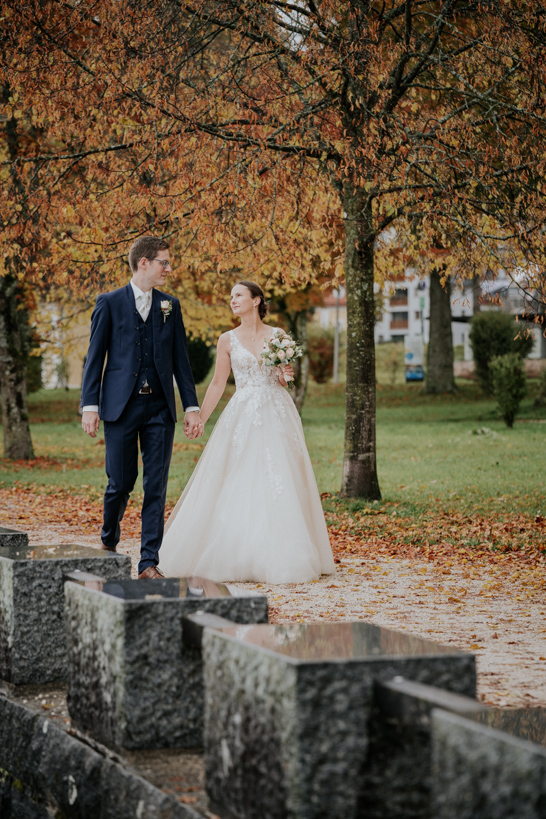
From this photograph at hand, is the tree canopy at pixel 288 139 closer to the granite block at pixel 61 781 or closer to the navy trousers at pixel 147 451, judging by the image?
the navy trousers at pixel 147 451

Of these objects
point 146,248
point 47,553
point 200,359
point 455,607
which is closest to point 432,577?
point 455,607

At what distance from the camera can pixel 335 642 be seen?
316cm

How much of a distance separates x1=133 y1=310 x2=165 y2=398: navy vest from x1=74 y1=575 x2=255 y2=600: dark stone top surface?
2972 millimetres

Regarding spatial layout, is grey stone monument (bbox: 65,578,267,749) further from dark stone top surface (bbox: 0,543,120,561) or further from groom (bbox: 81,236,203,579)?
groom (bbox: 81,236,203,579)

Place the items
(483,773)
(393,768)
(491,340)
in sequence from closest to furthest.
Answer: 1. (483,773)
2. (393,768)
3. (491,340)

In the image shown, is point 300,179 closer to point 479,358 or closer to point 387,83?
point 387,83

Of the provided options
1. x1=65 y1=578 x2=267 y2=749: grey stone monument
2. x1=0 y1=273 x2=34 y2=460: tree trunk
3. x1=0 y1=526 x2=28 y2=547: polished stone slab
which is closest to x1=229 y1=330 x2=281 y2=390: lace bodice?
x1=0 y1=526 x2=28 y2=547: polished stone slab

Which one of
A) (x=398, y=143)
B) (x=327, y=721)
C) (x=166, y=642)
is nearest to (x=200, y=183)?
(x=398, y=143)

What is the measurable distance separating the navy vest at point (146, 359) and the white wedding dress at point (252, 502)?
1651mm

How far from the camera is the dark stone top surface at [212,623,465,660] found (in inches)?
116

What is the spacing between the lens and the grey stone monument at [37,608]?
452 centimetres

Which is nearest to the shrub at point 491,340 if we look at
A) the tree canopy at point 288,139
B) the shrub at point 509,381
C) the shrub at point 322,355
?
the shrub at point 509,381

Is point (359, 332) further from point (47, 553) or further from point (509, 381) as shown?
point (509, 381)

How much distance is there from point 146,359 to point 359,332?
19.3 feet
